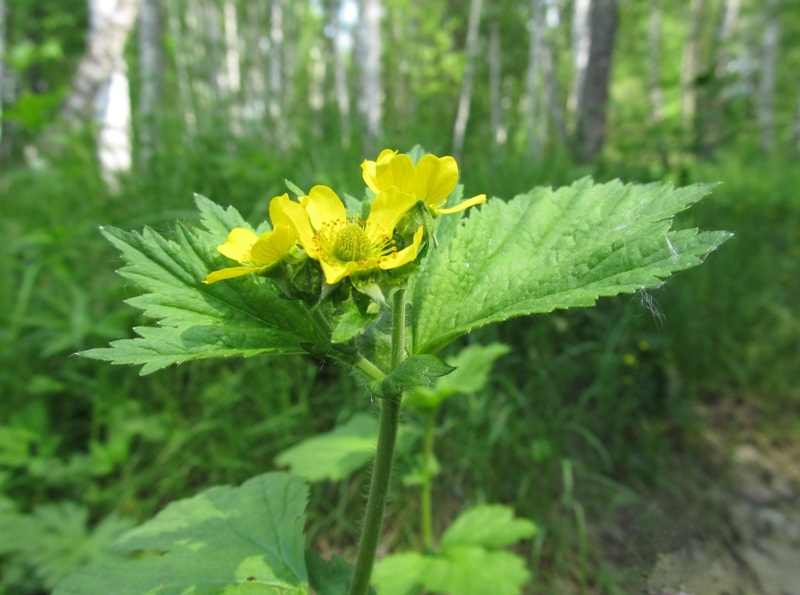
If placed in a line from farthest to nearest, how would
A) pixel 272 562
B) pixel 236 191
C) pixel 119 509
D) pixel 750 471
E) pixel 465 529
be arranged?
pixel 236 191, pixel 750 471, pixel 119 509, pixel 465 529, pixel 272 562

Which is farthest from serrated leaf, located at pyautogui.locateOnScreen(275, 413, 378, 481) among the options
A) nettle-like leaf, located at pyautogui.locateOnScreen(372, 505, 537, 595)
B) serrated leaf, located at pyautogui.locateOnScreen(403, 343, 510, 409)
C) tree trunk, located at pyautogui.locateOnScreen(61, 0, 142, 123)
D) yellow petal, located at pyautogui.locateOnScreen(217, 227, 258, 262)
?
tree trunk, located at pyautogui.locateOnScreen(61, 0, 142, 123)

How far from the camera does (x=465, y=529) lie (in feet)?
5.63

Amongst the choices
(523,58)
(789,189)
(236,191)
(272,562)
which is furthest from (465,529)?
(523,58)

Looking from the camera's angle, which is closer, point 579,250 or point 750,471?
point 579,250

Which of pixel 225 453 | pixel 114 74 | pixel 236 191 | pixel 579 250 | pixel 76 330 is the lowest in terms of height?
pixel 225 453

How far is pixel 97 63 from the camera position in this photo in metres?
5.62

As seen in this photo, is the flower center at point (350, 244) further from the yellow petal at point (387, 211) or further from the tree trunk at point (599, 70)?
the tree trunk at point (599, 70)

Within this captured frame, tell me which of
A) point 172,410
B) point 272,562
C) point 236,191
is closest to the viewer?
point 272,562

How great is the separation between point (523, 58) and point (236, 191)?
35.8 ft

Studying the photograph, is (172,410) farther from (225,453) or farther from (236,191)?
Answer: (236,191)

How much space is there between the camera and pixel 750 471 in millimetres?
2566

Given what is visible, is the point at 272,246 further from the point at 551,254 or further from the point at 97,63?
the point at 97,63

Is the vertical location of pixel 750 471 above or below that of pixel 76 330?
below

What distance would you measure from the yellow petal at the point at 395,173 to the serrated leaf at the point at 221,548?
2.33 feet
